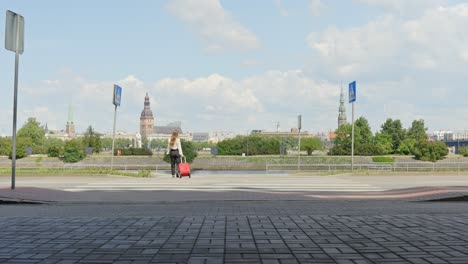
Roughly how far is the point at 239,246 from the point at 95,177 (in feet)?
48.4

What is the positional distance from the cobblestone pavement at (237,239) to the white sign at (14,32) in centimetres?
627

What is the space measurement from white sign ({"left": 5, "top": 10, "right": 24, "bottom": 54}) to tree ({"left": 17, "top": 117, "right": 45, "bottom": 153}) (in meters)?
92.5

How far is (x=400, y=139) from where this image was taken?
9081 centimetres

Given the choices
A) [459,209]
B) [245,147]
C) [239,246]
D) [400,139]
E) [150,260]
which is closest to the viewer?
[150,260]

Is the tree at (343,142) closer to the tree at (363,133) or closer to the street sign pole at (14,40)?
the tree at (363,133)

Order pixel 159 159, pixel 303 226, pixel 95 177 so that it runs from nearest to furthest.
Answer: pixel 303 226, pixel 95 177, pixel 159 159

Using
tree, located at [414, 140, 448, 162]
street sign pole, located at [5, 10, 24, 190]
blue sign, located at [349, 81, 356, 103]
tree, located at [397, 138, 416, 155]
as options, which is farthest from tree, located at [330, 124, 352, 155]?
street sign pole, located at [5, 10, 24, 190]

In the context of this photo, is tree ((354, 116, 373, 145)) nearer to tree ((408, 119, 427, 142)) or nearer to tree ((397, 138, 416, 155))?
tree ((397, 138, 416, 155))

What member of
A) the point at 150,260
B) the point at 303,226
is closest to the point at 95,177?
the point at 303,226

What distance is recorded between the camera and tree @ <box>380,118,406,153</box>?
297 ft

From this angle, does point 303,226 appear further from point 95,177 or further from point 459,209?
point 95,177

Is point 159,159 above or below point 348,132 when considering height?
below

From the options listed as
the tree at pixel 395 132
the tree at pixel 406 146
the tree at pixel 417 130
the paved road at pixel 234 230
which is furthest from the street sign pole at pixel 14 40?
the tree at pixel 417 130

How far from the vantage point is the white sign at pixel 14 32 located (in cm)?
1265
